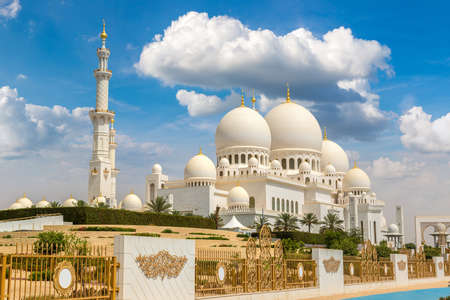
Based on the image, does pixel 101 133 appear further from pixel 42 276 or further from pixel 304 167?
pixel 42 276

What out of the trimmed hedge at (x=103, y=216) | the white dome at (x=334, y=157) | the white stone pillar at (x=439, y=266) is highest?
the white dome at (x=334, y=157)

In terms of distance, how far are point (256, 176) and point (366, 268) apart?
30129mm

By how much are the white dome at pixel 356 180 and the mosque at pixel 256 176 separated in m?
0.11

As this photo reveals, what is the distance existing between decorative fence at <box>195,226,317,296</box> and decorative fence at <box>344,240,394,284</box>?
128 inches

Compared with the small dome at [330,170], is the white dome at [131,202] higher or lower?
lower

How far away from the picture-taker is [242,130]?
55906mm

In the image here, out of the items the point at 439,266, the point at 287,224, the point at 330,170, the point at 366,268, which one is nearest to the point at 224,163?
the point at 287,224

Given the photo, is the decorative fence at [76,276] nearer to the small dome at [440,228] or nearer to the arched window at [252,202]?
the arched window at [252,202]

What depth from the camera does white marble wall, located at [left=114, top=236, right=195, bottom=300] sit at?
1153 centimetres

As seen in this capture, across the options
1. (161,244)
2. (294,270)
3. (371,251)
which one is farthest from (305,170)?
(161,244)

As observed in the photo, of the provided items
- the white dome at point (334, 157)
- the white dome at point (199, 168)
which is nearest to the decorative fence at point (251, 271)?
the white dome at point (199, 168)

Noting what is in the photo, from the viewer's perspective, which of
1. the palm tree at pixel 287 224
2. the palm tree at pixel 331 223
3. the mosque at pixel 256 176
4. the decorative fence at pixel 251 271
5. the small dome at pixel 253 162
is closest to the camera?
the decorative fence at pixel 251 271

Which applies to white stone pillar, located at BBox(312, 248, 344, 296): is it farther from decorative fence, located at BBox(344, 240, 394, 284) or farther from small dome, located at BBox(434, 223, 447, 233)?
small dome, located at BBox(434, 223, 447, 233)

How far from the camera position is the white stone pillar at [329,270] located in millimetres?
18297
